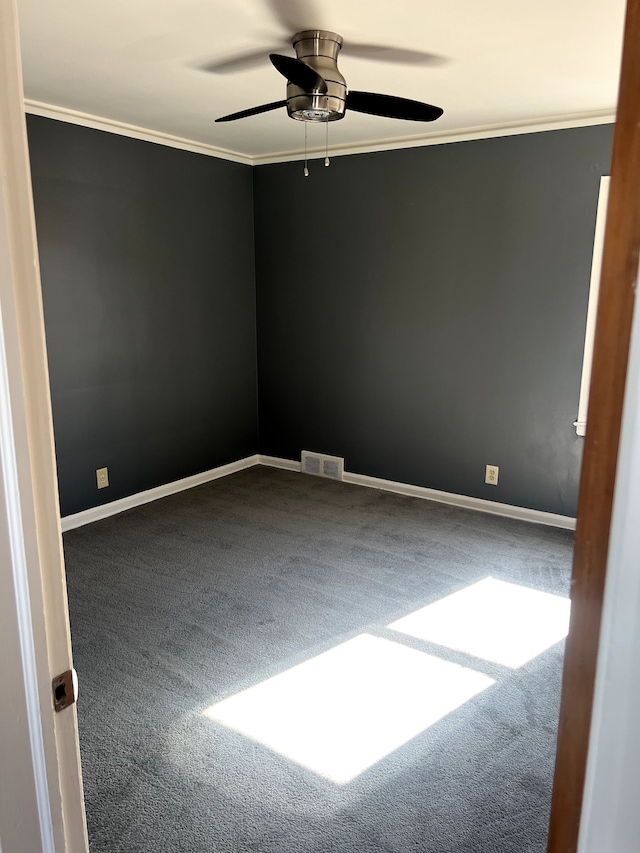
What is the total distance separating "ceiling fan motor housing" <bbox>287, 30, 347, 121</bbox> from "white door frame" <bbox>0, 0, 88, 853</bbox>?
1.90 metres

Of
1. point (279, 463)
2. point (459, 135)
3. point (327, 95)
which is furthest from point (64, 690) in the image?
point (279, 463)

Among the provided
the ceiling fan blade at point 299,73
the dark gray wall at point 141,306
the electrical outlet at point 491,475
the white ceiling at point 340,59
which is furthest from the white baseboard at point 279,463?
the ceiling fan blade at point 299,73

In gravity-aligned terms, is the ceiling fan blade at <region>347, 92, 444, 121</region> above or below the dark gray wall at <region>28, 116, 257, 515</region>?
above

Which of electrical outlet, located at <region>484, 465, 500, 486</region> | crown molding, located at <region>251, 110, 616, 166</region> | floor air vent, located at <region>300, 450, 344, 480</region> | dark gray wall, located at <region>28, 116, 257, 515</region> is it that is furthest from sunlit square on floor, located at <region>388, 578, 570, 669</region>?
crown molding, located at <region>251, 110, 616, 166</region>

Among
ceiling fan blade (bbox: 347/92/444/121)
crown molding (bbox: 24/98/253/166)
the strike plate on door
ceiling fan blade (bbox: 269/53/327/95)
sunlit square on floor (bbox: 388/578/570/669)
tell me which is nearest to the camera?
the strike plate on door

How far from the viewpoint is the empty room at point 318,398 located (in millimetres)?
2078

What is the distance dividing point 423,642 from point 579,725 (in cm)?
233

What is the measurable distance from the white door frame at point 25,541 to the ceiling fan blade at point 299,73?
1550 millimetres

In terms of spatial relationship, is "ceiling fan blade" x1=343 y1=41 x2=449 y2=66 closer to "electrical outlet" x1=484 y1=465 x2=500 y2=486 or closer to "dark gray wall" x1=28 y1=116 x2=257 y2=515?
"dark gray wall" x1=28 y1=116 x2=257 y2=515

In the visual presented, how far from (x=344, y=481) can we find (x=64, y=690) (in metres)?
4.02

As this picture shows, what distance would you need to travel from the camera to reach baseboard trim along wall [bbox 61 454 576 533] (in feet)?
13.2

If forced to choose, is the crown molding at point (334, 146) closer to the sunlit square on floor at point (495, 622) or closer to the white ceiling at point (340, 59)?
the white ceiling at point (340, 59)

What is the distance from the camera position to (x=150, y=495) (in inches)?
175

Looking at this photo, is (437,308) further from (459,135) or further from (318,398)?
(318,398)
